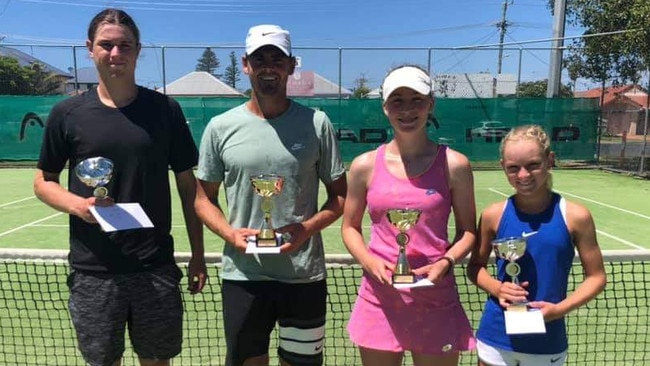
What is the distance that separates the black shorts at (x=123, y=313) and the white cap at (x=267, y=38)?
105 centimetres

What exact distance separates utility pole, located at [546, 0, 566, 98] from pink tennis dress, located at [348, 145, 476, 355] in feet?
52.5

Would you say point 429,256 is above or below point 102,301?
above

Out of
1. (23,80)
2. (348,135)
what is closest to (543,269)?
(348,135)

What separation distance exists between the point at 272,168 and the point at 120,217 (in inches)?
24.8

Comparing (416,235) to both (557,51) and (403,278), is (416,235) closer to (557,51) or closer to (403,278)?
(403,278)

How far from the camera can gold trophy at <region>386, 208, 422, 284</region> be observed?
2.06 metres

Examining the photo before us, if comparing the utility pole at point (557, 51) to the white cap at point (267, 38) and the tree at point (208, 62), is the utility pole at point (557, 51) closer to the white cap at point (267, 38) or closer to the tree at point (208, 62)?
the tree at point (208, 62)

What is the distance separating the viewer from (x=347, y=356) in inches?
147

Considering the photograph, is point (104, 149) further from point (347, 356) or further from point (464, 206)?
point (347, 356)

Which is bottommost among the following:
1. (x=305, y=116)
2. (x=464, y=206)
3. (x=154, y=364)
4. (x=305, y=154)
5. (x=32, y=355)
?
(x=32, y=355)

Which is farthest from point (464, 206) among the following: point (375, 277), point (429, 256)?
point (375, 277)

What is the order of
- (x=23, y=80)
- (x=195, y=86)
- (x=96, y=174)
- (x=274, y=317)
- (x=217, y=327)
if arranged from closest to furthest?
(x=96, y=174)
(x=274, y=317)
(x=217, y=327)
(x=23, y=80)
(x=195, y=86)

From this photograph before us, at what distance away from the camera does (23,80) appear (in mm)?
29938

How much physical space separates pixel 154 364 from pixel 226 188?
0.84 m
